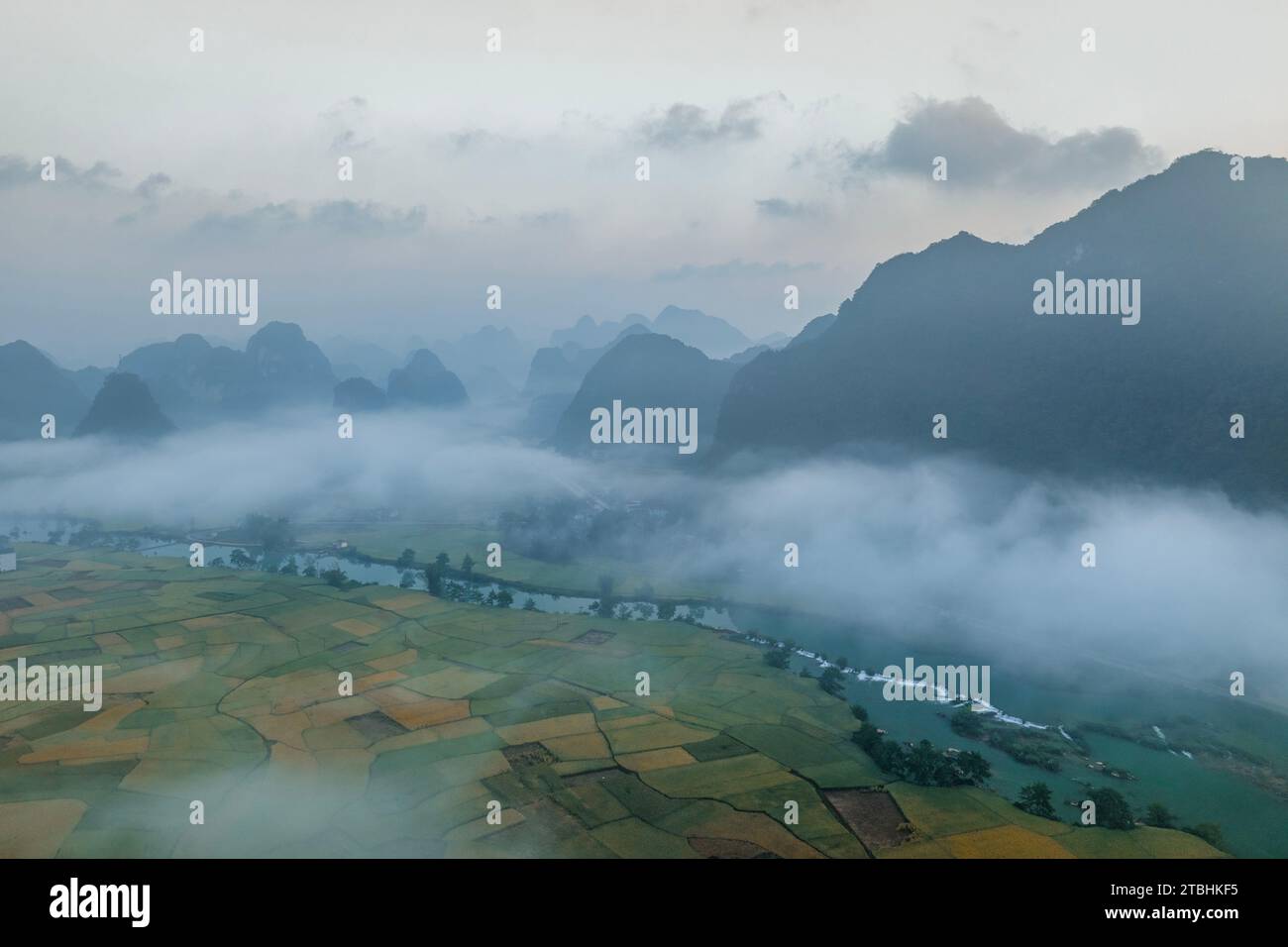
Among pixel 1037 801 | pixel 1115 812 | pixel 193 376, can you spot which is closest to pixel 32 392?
→ pixel 193 376

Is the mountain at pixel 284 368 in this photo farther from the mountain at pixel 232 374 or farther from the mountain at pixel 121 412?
the mountain at pixel 121 412

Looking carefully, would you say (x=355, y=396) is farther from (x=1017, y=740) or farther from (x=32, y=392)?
(x=1017, y=740)

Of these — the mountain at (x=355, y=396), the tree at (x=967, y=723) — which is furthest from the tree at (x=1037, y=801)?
the mountain at (x=355, y=396)

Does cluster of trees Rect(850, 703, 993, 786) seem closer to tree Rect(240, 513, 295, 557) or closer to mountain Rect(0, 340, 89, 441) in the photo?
tree Rect(240, 513, 295, 557)

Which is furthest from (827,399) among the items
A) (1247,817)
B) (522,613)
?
(1247,817)

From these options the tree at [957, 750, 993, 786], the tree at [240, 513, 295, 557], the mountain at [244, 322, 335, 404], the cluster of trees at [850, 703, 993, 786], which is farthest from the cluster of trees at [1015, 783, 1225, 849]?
the mountain at [244, 322, 335, 404]

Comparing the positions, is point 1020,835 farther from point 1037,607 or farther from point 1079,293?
point 1079,293
